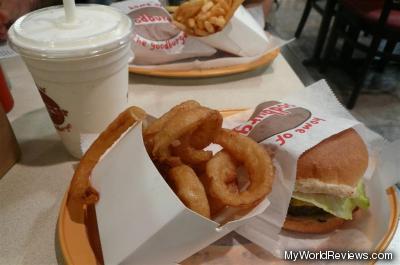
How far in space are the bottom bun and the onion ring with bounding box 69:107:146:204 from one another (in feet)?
1.35

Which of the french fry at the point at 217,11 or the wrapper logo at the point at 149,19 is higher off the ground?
the french fry at the point at 217,11

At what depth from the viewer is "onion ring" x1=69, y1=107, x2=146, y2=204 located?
2.33ft

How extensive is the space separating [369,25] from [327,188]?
8.13ft

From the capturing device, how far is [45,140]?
1046 mm

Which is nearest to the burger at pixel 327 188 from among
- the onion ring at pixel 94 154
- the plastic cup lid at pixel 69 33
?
the onion ring at pixel 94 154

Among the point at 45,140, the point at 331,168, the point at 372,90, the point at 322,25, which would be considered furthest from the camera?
the point at 322,25

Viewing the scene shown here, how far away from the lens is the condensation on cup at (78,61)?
74 cm

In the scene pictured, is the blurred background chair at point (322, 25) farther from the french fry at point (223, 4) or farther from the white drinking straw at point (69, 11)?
the white drinking straw at point (69, 11)

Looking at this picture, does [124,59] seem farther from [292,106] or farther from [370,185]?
[370,185]

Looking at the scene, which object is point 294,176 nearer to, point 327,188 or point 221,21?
point 327,188

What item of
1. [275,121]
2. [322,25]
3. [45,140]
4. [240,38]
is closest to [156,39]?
[240,38]

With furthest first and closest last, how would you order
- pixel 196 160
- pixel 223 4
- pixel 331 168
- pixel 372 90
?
pixel 372 90 → pixel 223 4 → pixel 331 168 → pixel 196 160

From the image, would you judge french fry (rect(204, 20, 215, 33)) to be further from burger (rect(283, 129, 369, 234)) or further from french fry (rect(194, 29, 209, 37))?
burger (rect(283, 129, 369, 234))

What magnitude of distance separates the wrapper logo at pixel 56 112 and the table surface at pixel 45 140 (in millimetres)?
125
